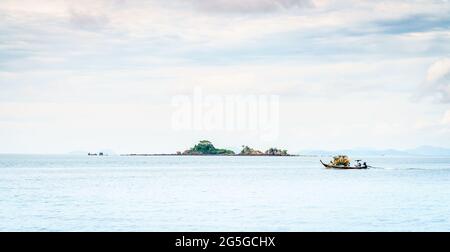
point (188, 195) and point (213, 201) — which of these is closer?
point (213, 201)

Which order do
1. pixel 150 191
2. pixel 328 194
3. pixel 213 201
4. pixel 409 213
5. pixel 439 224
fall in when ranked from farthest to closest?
pixel 150 191, pixel 328 194, pixel 213 201, pixel 409 213, pixel 439 224

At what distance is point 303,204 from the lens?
167 feet

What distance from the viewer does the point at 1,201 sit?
55156 millimetres
